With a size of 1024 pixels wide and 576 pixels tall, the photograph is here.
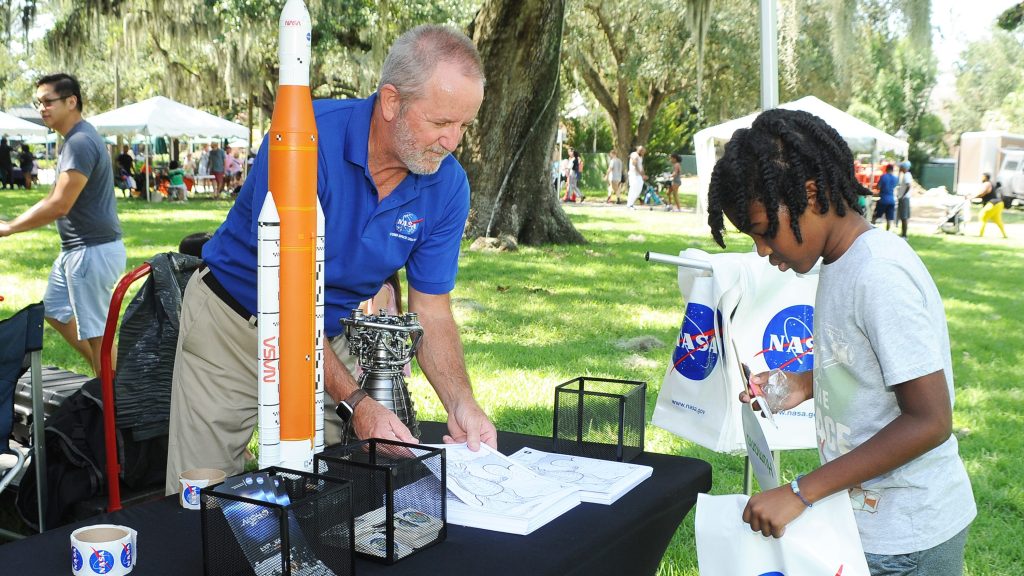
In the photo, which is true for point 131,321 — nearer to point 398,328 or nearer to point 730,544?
point 398,328

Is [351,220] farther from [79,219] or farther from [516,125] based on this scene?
[516,125]

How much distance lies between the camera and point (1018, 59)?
64.6m

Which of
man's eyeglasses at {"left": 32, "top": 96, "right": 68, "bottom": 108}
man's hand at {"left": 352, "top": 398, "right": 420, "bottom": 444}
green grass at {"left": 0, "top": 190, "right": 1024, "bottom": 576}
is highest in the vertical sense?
man's eyeglasses at {"left": 32, "top": 96, "right": 68, "bottom": 108}

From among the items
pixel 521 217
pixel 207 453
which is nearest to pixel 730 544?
pixel 207 453

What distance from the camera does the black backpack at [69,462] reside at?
3.42 metres

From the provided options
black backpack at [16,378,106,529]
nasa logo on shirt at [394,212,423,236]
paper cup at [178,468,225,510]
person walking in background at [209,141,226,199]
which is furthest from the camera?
person walking in background at [209,141,226,199]

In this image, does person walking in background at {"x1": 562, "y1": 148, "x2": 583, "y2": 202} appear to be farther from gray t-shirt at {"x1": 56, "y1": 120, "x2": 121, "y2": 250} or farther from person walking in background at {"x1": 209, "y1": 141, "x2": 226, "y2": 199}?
gray t-shirt at {"x1": 56, "y1": 120, "x2": 121, "y2": 250}

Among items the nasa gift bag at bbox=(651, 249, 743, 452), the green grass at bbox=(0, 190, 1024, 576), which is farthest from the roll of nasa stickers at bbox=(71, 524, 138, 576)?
the green grass at bbox=(0, 190, 1024, 576)

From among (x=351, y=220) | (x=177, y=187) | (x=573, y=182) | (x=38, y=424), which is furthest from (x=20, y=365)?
(x=573, y=182)

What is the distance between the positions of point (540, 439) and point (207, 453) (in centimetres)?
90

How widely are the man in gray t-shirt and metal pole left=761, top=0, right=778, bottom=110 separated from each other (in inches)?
134

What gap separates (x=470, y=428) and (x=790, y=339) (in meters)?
1.27

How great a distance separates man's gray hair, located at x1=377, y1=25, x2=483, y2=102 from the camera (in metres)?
2.30

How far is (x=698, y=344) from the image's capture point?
115 inches
